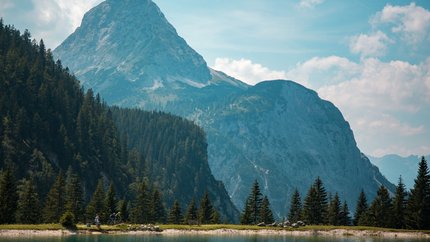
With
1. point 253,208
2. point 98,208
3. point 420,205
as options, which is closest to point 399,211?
point 420,205

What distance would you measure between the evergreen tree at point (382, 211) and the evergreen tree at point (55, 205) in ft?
260

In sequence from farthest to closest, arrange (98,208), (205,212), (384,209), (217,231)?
1. (205,212)
2. (384,209)
3. (98,208)
4. (217,231)

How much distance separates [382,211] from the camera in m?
144

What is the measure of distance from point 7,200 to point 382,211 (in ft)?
298

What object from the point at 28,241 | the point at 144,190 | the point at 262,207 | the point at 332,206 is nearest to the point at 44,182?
the point at 144,190

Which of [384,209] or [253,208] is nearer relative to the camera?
[384,209]

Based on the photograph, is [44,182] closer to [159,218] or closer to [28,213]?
[159,218]

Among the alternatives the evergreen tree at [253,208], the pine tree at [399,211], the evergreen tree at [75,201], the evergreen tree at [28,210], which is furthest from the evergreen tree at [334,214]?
the evergreen tree at [28,210]

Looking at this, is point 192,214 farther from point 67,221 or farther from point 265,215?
point 67,221

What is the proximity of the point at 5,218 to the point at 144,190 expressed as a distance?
4437 centimetres

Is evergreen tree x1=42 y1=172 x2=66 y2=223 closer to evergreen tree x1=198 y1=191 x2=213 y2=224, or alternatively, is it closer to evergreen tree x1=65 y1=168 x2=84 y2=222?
evergreen tree x1=65 y1=168 x2=84 y2=222

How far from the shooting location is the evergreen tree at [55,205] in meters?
136

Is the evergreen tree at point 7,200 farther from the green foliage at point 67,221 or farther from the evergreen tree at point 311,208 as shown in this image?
the evergreen tree at point 311,208

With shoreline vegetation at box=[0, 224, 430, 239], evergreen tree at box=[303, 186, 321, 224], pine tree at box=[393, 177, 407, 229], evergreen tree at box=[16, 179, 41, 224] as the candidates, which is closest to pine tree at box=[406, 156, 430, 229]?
pine tree at box=[393, 177, 407, 229]
